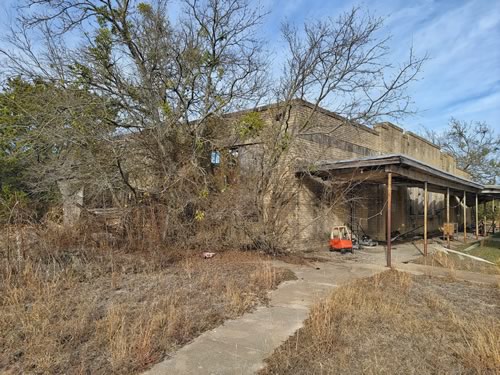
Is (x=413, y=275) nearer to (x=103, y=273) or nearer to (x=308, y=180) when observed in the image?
(x=308, y=180)

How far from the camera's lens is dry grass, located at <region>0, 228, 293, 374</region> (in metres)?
3.48

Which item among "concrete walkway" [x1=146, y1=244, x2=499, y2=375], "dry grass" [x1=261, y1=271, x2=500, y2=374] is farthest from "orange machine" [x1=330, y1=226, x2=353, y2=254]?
"dry grass" [x1=261, y1=271, x2=500, y2=374]

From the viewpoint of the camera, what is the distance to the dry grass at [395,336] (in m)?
3.42

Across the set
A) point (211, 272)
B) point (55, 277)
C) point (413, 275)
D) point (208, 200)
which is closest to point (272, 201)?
point (208, 200)

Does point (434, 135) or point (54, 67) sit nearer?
point (54, 67)

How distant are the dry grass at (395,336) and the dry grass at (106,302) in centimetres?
129

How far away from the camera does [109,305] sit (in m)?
5.11

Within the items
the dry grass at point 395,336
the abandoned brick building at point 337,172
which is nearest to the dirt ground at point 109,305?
the dry grass at point 395,336

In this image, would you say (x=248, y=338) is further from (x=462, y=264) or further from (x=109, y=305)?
(x=462, y=264)

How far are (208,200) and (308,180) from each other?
12.8 feet

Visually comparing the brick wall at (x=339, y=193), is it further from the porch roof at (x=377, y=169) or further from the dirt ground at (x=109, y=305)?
the dirt ground at (x=109, y=305)

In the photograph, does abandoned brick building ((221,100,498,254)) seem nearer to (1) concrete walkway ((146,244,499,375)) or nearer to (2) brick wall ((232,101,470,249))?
(2) brick wall ((232,101,470,249))

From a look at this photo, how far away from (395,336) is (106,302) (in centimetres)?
409

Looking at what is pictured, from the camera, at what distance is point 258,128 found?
10484 mm
